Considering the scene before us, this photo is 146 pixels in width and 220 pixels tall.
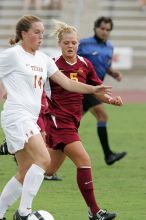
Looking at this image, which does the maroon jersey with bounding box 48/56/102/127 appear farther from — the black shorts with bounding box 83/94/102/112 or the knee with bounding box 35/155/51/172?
the black shorts with bounding box 83/94/102/112

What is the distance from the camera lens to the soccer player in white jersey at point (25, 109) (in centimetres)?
750

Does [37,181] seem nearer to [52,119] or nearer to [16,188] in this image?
[16,188]

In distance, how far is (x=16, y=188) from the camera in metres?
7.75

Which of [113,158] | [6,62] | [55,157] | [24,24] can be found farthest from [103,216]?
[113,158]

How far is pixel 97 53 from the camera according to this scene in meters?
12.9

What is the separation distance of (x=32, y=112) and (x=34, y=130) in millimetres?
221

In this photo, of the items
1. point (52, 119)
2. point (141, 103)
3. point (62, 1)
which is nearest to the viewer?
point (52, 119)

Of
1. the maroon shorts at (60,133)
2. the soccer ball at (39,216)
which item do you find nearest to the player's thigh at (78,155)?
the maroon shorts at (60,133)

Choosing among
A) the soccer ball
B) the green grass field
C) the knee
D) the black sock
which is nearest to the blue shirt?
the black sock

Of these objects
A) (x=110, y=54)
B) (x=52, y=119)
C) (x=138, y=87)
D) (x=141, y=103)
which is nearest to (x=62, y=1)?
(x=138, y=87)

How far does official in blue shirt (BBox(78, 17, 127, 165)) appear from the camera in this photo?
12.4 metres

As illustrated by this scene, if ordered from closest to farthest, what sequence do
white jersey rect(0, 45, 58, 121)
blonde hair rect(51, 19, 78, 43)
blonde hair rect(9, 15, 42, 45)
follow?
white jersey rect(0, 45, 58, 121)
blonde hair rect(9, 15, 42, 45)
blonde hair rect(51, 19, 78, 43)

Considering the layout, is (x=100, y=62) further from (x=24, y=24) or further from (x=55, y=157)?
(x=24, y=24)

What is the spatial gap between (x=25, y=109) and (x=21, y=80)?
0.27 meters
